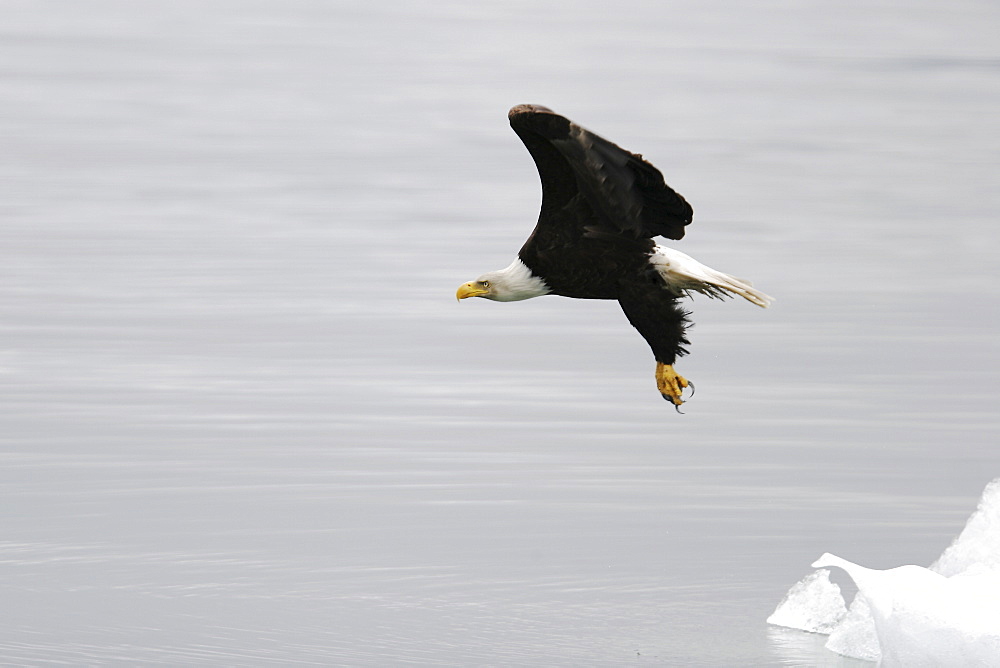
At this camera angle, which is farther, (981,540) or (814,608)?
(814,608)

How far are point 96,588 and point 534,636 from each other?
7.25 feet

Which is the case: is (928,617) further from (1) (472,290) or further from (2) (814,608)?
(1) (472,290)

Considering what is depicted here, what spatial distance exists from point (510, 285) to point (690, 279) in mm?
787

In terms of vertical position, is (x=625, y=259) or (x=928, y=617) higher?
(x=625, y=259)

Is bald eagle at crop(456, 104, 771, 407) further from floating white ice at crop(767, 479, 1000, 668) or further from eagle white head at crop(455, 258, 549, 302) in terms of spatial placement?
floating white ice at crop(767, 479, 1000, 668)

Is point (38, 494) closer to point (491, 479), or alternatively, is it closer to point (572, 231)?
point (491, 479)

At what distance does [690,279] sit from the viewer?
31.0 ft

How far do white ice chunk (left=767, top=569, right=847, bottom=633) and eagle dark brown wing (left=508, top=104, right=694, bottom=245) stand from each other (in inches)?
61.9

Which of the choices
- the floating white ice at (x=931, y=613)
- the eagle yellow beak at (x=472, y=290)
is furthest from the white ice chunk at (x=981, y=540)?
the eagle yellow beak at (x=472, y=290)

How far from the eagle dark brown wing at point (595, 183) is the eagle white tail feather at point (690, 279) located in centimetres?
10

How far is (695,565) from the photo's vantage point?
35.3 feet

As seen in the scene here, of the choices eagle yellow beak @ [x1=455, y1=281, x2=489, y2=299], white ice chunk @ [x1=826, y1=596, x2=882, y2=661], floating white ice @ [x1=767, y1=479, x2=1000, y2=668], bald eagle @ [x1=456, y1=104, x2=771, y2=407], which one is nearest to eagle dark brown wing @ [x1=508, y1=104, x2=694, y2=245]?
bald eagle @ [x1=456, y1=104, x2=771, y2=407]

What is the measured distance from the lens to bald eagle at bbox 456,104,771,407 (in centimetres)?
925

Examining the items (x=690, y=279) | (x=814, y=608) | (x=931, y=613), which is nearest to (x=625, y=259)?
(x=690, y=279)
